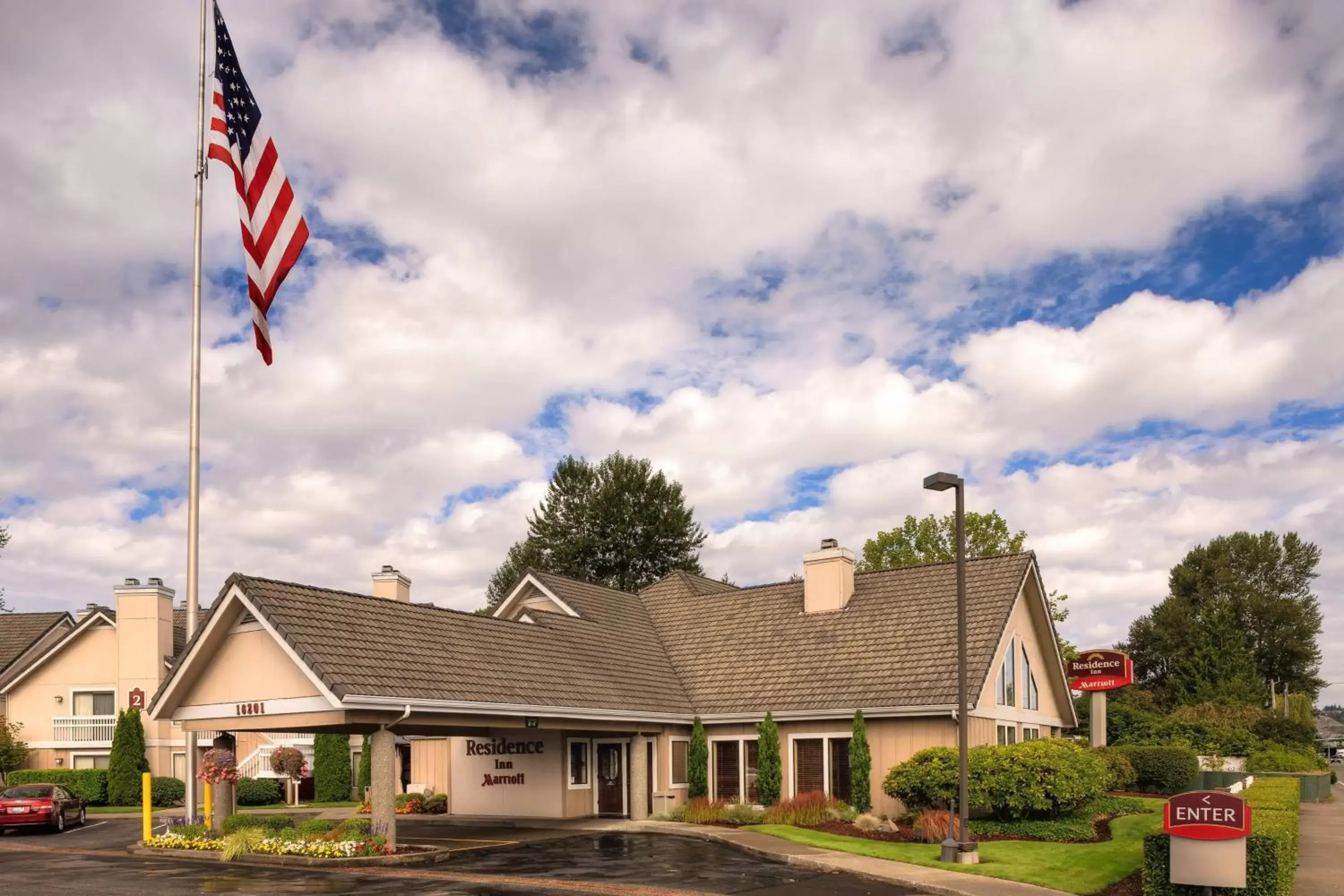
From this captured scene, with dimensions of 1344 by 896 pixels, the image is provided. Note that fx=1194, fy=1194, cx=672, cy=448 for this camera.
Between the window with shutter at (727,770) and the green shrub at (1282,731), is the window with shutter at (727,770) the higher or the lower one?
the higher one

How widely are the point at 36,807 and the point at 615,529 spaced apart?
39361mm

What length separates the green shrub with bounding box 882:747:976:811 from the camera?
1033 inches

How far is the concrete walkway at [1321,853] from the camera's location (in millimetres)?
19406

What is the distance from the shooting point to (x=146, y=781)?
87.3 feet

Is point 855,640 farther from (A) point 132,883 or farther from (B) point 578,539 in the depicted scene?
(B) point 578,539

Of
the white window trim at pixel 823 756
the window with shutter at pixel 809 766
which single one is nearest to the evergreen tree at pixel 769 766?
the white window trim at pixel 823 756

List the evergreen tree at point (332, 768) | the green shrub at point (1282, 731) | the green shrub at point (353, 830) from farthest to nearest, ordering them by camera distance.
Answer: the green shrub at point (1282, 731)
the evergreen tree at point (332, 768)
the green shrub at point (353, 830)

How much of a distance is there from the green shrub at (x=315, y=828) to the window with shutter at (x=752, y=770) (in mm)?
12007

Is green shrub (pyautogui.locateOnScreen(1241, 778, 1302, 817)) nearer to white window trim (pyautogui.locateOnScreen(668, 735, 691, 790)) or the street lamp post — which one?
the street lamp post

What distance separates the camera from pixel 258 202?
23781 mm

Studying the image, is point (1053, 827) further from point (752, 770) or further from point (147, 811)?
point (147, 811)

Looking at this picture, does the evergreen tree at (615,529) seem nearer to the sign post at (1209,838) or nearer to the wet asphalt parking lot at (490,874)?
the wet asphalt parking lot at (490,874)

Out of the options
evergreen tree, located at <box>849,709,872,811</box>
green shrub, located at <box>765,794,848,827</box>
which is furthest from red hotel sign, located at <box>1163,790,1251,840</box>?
evergreen tree, located at <box>849,709,872,811</box>

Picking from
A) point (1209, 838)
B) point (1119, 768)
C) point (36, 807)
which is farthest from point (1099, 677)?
point (36, 807)
